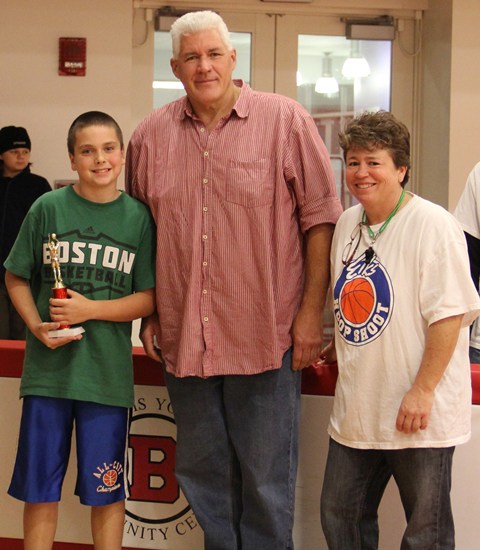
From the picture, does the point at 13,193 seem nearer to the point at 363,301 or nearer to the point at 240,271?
the point at 240,271

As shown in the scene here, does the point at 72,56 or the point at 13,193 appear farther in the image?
the point at 72,56

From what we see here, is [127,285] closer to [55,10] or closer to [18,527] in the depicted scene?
[18,527]

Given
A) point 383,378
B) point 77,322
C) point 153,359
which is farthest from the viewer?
point 153,359

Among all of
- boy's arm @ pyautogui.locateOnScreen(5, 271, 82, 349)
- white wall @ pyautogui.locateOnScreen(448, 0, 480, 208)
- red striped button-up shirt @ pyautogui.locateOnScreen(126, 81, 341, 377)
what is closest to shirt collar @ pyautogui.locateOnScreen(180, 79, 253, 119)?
red striped button-up shirt @ pyautogui.locateOnScreen(126, 81, 341, 377)

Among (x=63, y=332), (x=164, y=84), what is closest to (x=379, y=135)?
(x=63, y=332)

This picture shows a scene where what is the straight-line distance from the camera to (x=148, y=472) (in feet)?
8.73

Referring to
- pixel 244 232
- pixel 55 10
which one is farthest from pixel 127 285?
pixel 55 10

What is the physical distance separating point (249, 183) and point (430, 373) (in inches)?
28.4

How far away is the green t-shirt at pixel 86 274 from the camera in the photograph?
235 cm

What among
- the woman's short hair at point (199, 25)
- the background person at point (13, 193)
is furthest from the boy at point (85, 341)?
the background person at point (13, 193)

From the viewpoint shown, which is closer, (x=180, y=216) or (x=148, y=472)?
(x=180, y=216)

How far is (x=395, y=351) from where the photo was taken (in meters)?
2.08

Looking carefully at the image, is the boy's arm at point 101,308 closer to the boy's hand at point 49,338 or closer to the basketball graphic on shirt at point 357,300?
the boy's hand at point 49,338

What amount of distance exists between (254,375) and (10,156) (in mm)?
3331
